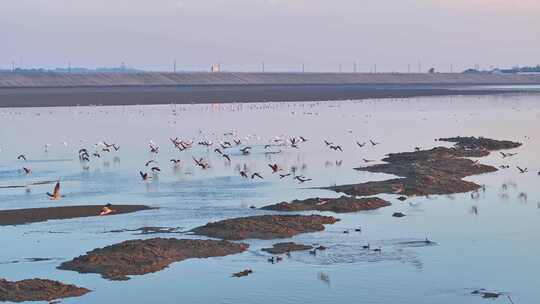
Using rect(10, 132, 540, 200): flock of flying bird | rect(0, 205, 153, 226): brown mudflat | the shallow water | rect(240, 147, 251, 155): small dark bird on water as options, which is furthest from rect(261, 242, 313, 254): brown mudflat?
rect(240, 147, 251, 155): small dark bird on water

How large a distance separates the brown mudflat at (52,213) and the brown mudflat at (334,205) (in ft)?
13.7

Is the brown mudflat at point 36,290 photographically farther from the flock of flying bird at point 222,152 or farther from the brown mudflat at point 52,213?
the flock of flying bird at point 222,152

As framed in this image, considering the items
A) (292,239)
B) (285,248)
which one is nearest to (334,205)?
(292,239)

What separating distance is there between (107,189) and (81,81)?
429 ft

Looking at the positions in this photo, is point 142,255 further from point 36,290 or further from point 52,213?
point 52,213

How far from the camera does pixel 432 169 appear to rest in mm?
39562

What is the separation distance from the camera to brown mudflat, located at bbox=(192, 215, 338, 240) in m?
26.7

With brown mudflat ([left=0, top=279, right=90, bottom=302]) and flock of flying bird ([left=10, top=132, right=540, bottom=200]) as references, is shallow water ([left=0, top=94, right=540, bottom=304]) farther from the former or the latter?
brown mudflat ([left=0, top=279, right=90, bottom=302])

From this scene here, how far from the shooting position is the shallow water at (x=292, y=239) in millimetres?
21281

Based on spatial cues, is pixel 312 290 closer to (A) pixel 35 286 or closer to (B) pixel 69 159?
(A) pixel 35 286

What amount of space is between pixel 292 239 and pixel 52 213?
794 cm

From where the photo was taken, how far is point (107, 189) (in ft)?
117

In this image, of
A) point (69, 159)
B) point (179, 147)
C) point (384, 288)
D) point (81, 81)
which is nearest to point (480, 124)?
point (179, 147)

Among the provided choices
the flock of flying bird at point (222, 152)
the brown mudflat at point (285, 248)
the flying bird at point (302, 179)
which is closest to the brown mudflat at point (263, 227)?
the brown mudflat at point (285, 248)
